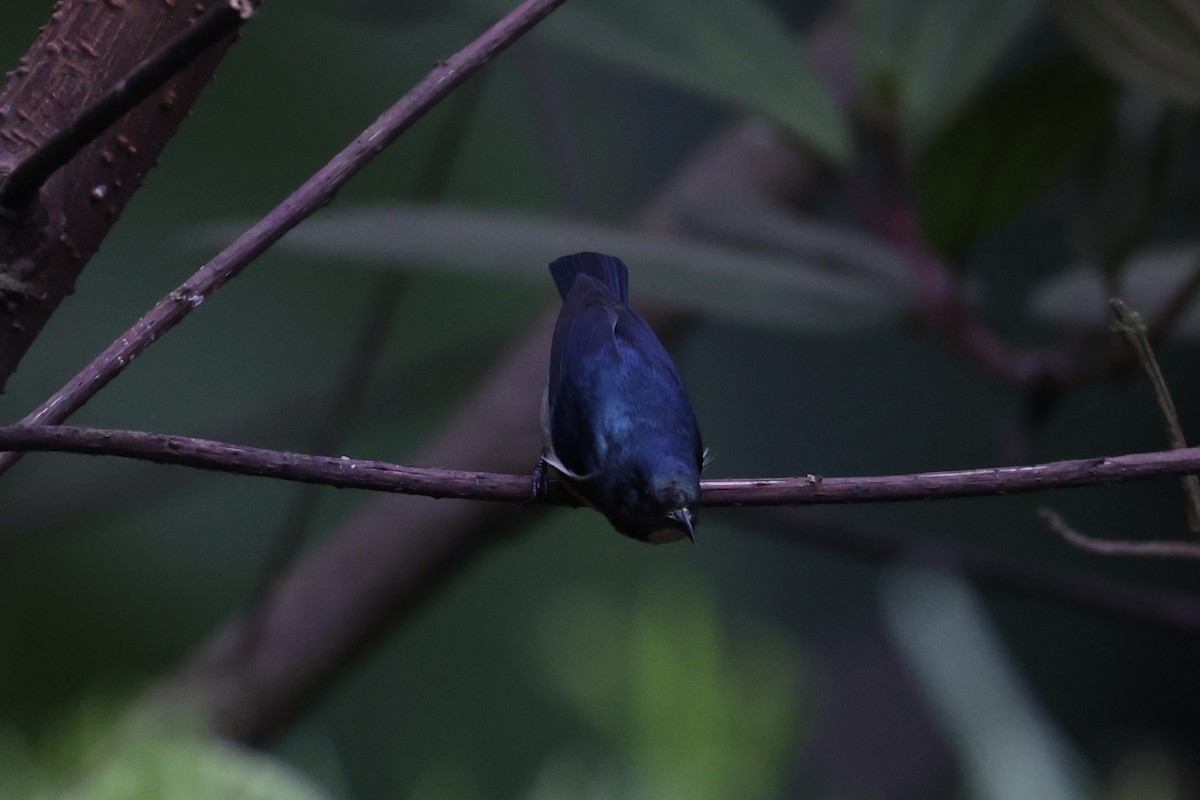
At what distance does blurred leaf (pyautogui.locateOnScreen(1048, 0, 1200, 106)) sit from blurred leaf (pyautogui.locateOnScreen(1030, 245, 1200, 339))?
0.21 m

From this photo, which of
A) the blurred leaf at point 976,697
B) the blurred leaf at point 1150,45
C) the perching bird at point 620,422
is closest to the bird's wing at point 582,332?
the perching bird at point 620,422

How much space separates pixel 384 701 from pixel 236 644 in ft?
2.17

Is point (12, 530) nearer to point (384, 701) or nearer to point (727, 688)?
point (384, 701)

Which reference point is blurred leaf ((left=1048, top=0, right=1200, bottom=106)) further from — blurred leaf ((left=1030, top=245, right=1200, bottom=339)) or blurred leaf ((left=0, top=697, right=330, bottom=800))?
blurred leaf ((left=0, top=697, right=330, bottom=800))

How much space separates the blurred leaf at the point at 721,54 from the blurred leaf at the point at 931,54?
80 mm

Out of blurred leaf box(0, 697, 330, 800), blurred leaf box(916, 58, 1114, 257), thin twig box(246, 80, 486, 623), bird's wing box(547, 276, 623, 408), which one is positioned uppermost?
blurred leaf box(916, 58, 1114, 257)

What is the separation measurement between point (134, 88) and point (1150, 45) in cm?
85

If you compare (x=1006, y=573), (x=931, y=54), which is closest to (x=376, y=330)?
(x=931, y=54)

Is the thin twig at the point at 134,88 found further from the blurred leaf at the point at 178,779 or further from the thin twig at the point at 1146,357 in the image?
the blurred leaf at the point at 178,779

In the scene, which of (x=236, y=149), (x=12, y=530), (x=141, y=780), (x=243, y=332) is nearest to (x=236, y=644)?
(x=12, y=530)

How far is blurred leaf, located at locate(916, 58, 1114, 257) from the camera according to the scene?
123 centimetres

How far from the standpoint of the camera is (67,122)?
1.76 ft

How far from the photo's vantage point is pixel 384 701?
1.93 meters

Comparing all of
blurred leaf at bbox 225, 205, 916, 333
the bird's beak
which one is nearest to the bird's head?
the bird's beak
